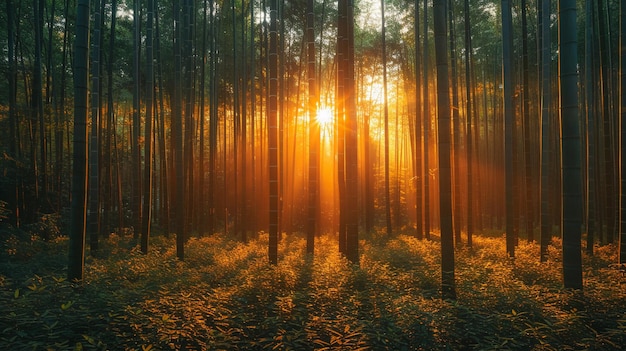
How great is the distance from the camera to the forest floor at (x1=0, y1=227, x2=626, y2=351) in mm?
3533

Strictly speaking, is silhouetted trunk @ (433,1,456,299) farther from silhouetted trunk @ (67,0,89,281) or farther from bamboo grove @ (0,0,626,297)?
silhouetted trunk @ (67,0,89,281)

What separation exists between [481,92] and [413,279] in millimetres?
18217

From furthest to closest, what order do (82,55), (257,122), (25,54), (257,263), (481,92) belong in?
1. (257,122)
2. (481,92)
3. (25,54)
4. (257,263)
5. (82,55)

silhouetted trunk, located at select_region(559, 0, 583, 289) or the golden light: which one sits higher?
the golden light

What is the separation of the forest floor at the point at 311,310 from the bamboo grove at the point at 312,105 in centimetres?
51

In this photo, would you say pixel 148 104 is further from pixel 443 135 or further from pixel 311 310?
pixel 443 135

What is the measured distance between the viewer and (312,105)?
9.14 meters

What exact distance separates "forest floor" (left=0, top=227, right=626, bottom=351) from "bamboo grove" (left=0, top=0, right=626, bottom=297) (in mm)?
506

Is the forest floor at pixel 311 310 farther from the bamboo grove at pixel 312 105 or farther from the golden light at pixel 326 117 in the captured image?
the golden light at pixel 326 117

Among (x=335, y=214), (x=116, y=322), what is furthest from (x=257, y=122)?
(x=116, y=322)

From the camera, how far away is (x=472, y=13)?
14.9 meters

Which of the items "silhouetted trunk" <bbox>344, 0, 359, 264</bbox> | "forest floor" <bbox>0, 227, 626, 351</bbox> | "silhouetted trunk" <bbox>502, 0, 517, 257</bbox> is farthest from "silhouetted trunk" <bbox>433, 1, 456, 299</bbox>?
"silhouetted trunk" <bbox>502, 0, 517, 257</bbox>

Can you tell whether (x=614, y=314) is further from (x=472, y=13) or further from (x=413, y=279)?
(x=472, y=13)

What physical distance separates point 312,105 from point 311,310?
219 inches
